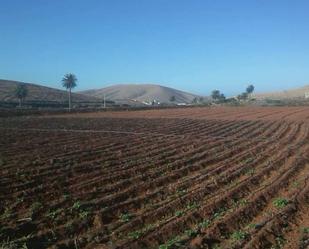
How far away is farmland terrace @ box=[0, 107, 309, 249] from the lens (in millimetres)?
8789

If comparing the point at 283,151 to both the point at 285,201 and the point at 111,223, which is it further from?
the point at 111,223

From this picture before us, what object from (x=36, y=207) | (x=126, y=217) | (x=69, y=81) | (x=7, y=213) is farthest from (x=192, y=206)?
(x=69, y=81)

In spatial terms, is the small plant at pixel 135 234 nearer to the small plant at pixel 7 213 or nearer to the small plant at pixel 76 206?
the small plant at pixel 76 206

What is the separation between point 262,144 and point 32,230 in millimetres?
15900

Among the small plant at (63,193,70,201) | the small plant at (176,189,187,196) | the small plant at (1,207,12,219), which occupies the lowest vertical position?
the small plant at (1,207,12,219)

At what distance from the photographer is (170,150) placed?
2041 cm

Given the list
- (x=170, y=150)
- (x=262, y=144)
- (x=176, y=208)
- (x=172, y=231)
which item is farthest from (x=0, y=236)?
(x=262, y=144)

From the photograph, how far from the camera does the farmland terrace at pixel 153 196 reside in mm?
8789

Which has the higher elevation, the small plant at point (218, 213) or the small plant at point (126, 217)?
the small plant at point (218, 213)

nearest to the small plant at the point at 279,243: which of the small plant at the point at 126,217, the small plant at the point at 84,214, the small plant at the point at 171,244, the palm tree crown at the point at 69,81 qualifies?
the small plant at the point at 171,244

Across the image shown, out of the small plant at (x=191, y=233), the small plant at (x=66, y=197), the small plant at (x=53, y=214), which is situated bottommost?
the small plant at (x=53, y=214)

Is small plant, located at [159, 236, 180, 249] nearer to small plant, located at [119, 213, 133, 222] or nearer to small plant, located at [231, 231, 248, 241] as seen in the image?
small plant, located at [231, 231, 248, 241]

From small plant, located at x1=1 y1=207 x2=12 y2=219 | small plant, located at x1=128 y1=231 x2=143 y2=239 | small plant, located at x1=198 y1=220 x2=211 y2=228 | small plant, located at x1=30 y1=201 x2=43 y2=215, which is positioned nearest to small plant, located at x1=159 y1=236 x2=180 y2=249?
small plant, located at x1=128 y1=231 x2=143 y2=239

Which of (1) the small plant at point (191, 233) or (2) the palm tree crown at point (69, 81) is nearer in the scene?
(1) the small plant at point (191, 233)
